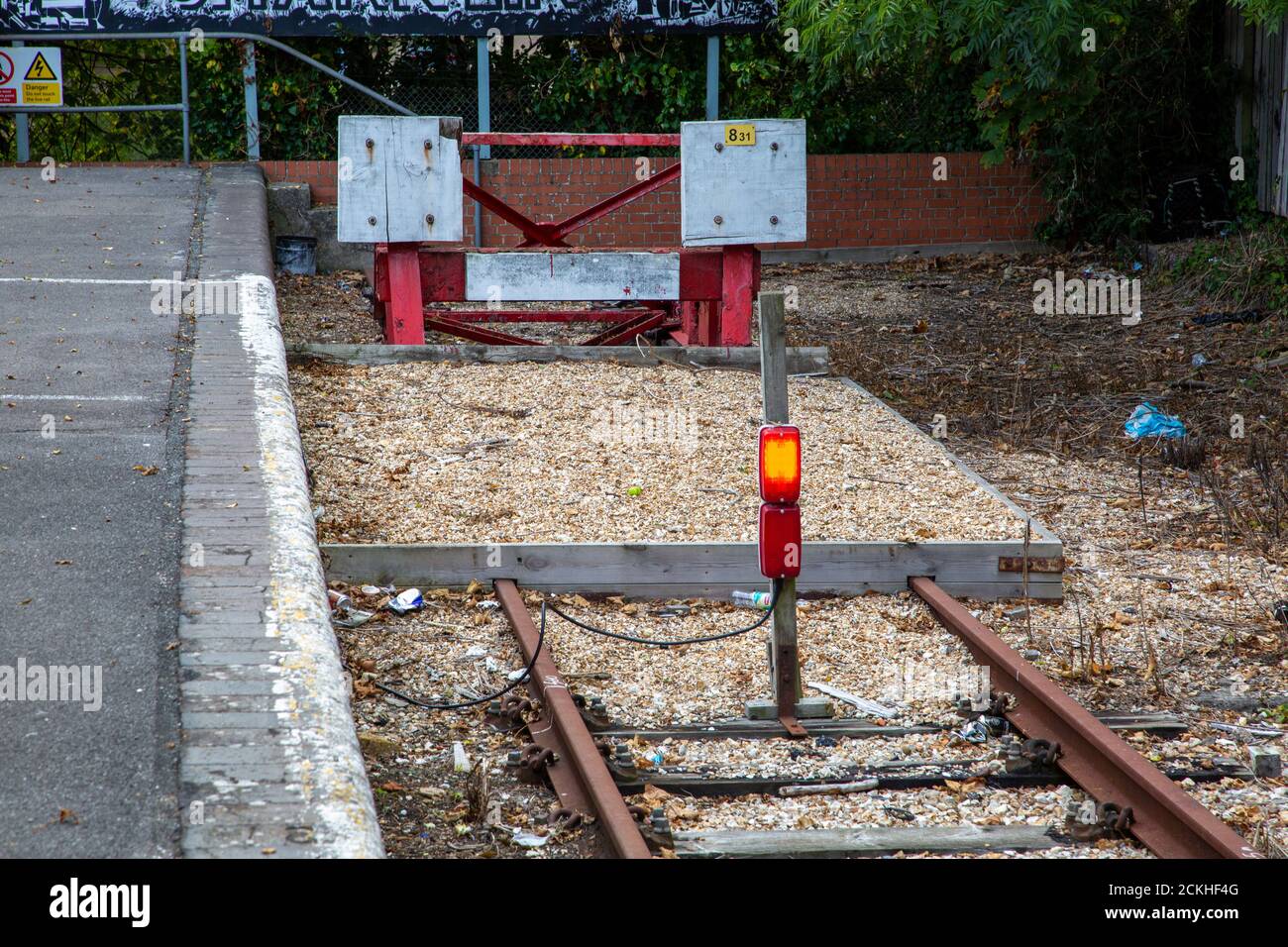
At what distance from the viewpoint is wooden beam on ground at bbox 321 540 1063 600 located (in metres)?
5.92

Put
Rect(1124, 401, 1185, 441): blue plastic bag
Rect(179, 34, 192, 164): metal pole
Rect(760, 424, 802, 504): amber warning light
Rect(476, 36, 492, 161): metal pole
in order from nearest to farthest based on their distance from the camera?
Rect(760, 424, 802, 504): amber warning light < Rect(1124, 401, 1185, 441): blue plastic bag < Rect(179, 34, 192, 164): metal pole < Rect(476, 36, 492, 161): metal pole

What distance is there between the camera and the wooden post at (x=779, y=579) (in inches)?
183

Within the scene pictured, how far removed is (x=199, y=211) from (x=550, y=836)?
30.4ft

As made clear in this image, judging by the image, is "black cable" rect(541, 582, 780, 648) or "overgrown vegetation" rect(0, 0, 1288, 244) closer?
"black cable" rect(541, 582, 780, 648)

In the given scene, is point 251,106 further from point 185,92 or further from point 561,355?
point 561,355

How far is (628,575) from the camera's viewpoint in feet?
19.8

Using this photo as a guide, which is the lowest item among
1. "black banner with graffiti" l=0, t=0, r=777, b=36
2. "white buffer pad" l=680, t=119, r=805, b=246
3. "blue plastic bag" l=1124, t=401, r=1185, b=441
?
"blue plastic bag" l=1124, t=401, r=1185, b=441

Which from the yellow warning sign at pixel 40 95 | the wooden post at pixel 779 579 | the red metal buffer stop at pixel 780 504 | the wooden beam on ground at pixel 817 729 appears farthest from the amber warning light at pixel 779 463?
the yellow warning sign at pixel 40 95

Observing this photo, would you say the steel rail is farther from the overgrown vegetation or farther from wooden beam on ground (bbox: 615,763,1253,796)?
wooden beam on ground (bbox: 615,763,1253,796)

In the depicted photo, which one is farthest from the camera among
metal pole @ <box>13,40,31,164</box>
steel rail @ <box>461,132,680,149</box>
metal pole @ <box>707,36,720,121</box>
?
metal pole @ <box>707,36,720,121</box>

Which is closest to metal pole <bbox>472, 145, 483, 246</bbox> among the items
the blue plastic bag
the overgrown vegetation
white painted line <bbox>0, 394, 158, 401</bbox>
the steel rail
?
the overgrown vegetation

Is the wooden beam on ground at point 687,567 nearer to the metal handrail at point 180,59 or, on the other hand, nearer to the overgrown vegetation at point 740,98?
the overgrown vegetation at point 740,98

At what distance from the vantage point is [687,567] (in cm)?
604

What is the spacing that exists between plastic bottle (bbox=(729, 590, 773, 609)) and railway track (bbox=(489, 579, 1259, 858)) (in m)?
0.98
